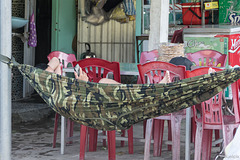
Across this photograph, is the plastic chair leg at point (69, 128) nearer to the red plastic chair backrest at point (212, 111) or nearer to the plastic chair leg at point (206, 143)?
the plastic chair leg at point (206, 143)

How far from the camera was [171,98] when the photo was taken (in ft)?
10.9

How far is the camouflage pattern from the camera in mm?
3264

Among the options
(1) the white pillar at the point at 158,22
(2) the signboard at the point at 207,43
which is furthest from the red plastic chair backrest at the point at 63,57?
(2) the signboard at the point at 207,43

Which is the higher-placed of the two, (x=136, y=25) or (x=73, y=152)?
(x=136, y=25)

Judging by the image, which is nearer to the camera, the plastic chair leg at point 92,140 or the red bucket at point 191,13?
the plastic chair leg at point 92,140

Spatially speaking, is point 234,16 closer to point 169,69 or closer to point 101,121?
point 169,69

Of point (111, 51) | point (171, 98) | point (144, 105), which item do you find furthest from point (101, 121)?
point (111, 51)

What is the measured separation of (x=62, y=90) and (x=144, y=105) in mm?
664

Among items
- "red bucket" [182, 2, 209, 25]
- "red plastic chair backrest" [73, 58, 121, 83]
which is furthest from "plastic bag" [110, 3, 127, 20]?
"red plastic chair backrest" [73, 58, 121, 83]

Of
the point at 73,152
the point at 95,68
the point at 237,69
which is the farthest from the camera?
the point at 73,152

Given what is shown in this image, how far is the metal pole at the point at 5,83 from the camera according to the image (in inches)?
134

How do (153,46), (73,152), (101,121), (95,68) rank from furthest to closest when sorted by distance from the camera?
(153,46), (73,152), (95,68), (101,121)

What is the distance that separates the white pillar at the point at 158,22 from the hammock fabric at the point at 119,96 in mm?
2676

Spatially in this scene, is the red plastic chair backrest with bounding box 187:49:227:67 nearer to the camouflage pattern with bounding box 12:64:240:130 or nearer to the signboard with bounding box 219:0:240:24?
the camouflage pattern with bounding box 12:64:240:130
